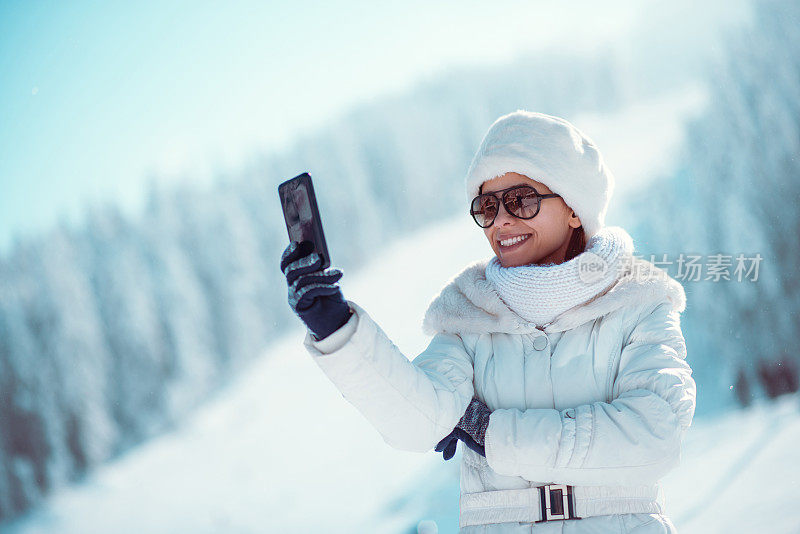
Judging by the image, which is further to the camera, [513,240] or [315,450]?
[315,450]

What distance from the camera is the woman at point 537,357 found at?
1.22 meters

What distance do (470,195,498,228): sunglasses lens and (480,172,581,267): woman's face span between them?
0.06ft

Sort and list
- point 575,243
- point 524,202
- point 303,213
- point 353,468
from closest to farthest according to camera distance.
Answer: point 303,213, point 524,202, point 575,243, point 353,468

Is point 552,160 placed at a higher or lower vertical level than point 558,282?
higher

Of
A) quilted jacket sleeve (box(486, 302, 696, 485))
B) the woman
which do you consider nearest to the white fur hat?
the woman

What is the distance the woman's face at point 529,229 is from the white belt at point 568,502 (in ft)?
1.84

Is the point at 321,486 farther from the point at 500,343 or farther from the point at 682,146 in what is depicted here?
the point at 682,146

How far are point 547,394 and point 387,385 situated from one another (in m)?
0.44

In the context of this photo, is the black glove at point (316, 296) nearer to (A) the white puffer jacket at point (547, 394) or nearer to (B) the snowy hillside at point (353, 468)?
Answer: (A) the white puffer jacket at point (547, 394)

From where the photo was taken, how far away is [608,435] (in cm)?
127

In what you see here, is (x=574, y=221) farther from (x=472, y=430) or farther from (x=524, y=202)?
(x=472, y=430)

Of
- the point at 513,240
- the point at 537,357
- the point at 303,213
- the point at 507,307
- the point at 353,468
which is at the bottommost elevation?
the point at 353,468

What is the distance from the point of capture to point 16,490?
6.21 meters

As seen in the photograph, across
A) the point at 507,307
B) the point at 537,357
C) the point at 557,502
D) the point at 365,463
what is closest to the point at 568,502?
the point at 557,502
